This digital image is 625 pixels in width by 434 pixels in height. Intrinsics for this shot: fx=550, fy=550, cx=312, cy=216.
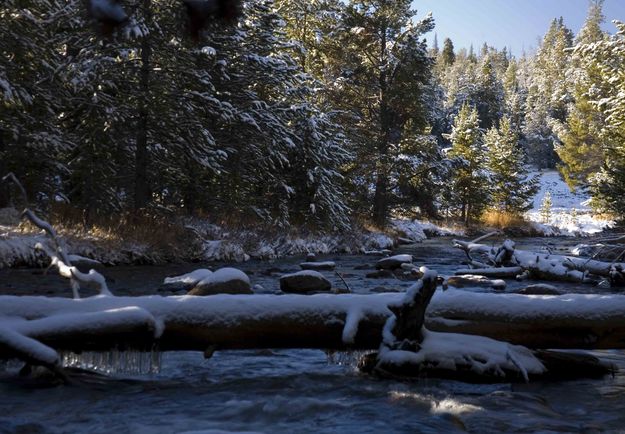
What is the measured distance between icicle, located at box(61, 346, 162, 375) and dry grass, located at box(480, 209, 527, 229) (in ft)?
126

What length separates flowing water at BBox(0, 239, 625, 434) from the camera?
4.46m

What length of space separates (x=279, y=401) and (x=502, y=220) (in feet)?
134

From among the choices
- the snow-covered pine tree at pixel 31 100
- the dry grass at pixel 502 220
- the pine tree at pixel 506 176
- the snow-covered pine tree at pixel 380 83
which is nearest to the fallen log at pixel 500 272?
the snow-covered pine tree at pixel 31 100

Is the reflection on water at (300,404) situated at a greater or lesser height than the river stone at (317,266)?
lesser

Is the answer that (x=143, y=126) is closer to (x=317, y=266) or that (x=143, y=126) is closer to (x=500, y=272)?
(x=317, y=266)

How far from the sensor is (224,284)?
315 inches

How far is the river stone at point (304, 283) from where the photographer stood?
1020cm

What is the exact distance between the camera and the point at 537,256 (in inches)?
539

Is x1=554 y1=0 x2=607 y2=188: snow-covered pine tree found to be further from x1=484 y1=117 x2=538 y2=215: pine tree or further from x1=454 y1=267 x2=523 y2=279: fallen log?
x1=454 y1=267 x2=523 y2=279: fallen log

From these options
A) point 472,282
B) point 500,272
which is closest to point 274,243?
point 500,272

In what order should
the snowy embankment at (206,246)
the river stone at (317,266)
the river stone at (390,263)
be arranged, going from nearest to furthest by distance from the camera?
the snowy embankment at (206,246) < the river stone at (317,266) < the river stone at (390,263)

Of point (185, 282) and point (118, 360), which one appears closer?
point (118, 360)

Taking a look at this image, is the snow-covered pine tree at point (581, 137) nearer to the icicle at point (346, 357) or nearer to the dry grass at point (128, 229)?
the dry grass at point (128, 229)

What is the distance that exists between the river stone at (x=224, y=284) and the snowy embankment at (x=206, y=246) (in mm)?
5786
